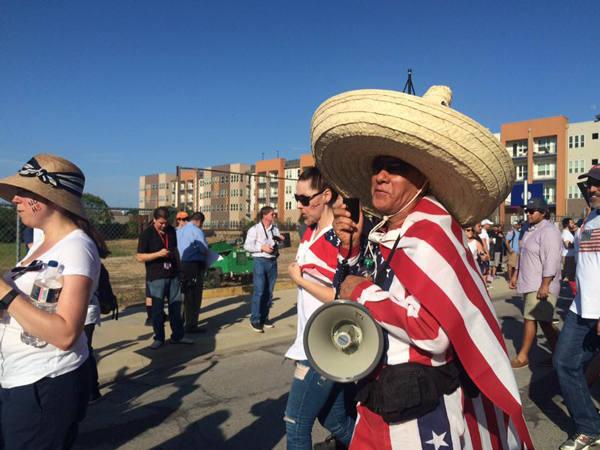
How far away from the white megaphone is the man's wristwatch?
1.21 meters

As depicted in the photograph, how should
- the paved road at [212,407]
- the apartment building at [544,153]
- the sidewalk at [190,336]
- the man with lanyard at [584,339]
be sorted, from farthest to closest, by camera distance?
the apartment building at [544,153] < the sidewalk at [190,336] < the paved road at [212,407] < the man with lanyard at [584,339]

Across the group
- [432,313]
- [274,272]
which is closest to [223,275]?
[274,272]

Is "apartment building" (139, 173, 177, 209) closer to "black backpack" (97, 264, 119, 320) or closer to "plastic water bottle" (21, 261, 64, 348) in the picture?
"black backpack" (97, 264, 119, 320)

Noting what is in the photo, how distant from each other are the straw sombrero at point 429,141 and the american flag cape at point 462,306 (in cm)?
23

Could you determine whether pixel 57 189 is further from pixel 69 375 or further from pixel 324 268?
pixel 324 268

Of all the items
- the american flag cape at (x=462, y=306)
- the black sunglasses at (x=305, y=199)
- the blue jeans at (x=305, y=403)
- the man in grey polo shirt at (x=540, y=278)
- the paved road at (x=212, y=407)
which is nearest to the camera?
the american flag cape at (x=462, y=306)

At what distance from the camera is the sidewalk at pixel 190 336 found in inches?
241

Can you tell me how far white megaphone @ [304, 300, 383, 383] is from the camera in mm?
1795

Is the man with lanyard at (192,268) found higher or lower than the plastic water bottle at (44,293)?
lower

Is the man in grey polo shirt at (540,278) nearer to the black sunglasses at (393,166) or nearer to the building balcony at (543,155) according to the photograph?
the black sunglasses at (393,166)

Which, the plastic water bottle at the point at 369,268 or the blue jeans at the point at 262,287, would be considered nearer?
the plastic water bottle at the point at 369,268

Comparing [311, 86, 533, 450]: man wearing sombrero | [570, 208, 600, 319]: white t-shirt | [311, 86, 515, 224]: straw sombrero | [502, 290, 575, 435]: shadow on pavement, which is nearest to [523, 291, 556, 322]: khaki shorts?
[502, 290, 575, 435]: shadow on pavement

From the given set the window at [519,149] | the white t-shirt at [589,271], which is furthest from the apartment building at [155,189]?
the white t-shirt at [589,271]

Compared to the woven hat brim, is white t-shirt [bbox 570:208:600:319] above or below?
below
